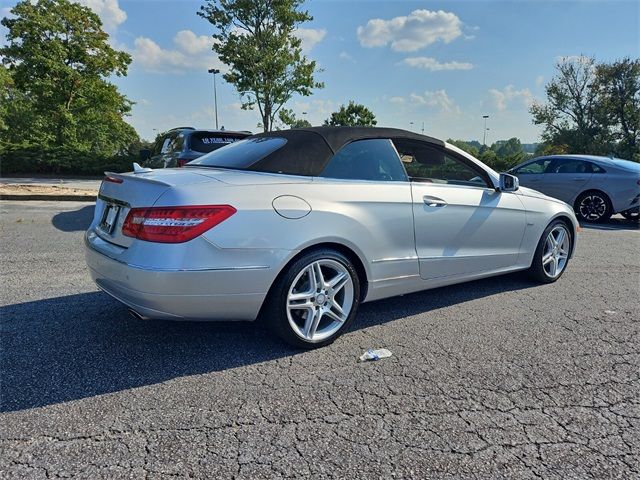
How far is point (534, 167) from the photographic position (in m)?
10.6

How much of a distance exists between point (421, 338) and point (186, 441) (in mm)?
1828

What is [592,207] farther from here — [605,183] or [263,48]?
[263,48]

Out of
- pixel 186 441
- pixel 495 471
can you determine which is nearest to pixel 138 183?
pixel 186 441

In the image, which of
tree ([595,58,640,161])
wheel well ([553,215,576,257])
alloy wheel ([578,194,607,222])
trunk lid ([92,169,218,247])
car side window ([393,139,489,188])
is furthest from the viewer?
tree ([595,58,640,161])

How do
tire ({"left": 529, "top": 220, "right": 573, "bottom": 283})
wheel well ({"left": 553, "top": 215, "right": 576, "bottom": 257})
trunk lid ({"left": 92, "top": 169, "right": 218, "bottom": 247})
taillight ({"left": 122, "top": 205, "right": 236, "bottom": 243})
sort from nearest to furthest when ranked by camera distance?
1. taillight ({"left": 122, "top": 205, "right": 236, "bottom": 243})
2. trunk lid ({"left": 92, "top": 169, "right": 218, "bottom": 247})
3. tire ({"left": 529, "top": 220, "right": 573, "bottom": 283})
4. wheel well ({"left": 553, "top": 215, "right": 576, "bottom": 257})

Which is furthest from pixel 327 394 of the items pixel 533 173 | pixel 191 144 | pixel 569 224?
pixel 533 173

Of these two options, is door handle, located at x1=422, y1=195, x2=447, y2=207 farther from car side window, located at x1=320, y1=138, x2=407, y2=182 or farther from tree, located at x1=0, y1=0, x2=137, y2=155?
tree, located at x1=0, y1=0, x2=137, y2=155

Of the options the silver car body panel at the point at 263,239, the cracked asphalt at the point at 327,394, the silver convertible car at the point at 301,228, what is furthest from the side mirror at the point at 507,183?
the cracked asphalt at the point at 327,394

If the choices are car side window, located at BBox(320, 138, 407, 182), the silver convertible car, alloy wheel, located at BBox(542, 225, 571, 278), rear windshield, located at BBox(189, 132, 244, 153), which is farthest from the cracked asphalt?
rear windshield, located at BBox(189, 132, 244, 153)

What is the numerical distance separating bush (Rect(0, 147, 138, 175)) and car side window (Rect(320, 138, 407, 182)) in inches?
692

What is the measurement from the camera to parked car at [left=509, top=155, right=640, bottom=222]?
9.25 meters

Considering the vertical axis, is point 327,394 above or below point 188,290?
below

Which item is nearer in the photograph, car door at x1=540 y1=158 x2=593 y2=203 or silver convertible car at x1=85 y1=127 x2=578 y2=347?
silver convertible car at x1=85 y1=127 x2=578 y2=347

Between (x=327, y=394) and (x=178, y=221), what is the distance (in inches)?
50.6
